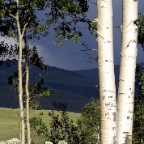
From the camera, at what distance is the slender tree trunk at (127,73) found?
9.85m

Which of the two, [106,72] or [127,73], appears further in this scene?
[127,73]

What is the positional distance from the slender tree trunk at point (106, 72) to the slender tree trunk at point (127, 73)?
222mm

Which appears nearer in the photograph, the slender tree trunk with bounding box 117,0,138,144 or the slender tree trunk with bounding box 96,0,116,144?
the slender tree trunk with bounding box 96,0,116,144

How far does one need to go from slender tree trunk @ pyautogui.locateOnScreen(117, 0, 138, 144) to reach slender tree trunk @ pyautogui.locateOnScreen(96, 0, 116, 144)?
222 mm

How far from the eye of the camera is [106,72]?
977 cm

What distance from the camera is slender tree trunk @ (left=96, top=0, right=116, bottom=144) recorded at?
964cm

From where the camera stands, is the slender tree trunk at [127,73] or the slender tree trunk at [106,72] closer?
the slender tree trunk at [106,72]

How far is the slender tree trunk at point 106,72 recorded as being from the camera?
964 cm

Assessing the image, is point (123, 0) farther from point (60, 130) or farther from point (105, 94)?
point (60, 130)

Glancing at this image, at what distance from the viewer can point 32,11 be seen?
1294 inches

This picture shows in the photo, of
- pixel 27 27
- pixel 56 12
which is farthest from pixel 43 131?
A: pixel 56 12

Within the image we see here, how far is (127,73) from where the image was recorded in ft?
32.7

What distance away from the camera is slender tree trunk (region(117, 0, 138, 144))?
9852mm

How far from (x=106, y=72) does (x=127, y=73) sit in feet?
1.70
